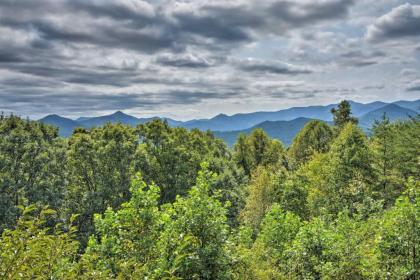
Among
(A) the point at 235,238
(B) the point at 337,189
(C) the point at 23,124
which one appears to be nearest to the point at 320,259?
(A) the point at 235,238

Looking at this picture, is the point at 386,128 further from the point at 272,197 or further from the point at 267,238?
the point at 267,238

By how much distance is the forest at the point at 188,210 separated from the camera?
33.8 feet

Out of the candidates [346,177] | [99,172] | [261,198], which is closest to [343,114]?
[346,177]

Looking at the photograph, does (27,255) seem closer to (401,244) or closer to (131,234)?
(131,234)

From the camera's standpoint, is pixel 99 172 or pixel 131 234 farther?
pixel 99 172

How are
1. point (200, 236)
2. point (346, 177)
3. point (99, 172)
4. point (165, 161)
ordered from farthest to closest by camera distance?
point (165, 161) → point (346, 177) → point (99, 172) → point (200, 236)

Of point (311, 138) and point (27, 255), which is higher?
point (311, 138)

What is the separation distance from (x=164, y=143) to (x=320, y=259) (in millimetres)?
26081

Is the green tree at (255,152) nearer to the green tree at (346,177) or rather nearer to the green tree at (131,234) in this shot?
the green tree at (346,177)

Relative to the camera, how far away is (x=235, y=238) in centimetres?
1440

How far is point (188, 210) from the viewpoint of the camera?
1256cm

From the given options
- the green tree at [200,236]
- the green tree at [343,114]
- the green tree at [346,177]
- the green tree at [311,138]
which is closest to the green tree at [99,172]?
the green tree at [346,177]

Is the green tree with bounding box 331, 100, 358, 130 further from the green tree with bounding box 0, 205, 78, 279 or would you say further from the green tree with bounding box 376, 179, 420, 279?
the green tree with bounding box 0, 205, 78, 279

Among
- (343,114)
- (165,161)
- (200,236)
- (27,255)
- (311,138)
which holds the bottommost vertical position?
(200,236)
